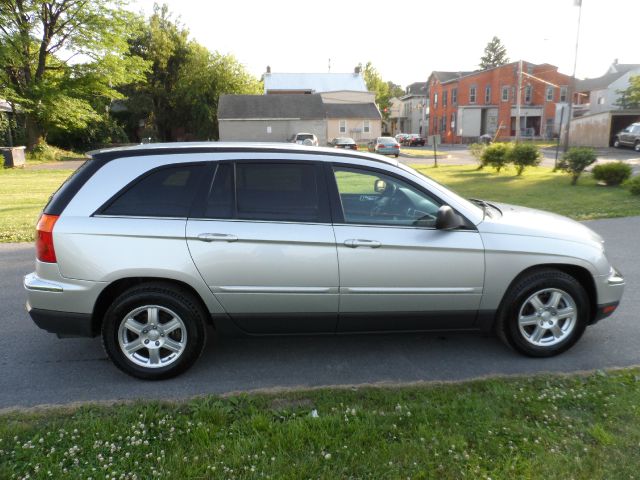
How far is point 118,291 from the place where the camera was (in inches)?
155

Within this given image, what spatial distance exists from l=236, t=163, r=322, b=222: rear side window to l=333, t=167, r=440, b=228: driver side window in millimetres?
240

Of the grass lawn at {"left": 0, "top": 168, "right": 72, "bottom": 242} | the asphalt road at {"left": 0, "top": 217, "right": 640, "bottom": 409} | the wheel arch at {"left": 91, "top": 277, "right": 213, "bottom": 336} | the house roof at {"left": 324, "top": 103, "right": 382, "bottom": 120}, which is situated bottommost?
the asphalt road at {"left": 0, "top": 217, "right": 640, "bottom": 409}

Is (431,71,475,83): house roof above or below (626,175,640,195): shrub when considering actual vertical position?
above

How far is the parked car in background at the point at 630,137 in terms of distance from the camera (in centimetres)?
3697

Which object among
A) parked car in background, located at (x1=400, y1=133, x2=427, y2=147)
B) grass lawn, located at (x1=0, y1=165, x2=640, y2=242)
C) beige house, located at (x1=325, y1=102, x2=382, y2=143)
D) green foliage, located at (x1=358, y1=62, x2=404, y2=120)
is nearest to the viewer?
grass lawn, located at (x1=0, y1=165, x2=640, y2=242)

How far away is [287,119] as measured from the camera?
53094mm

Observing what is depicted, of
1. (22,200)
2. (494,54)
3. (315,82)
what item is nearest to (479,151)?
(22,200)

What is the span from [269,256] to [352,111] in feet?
201

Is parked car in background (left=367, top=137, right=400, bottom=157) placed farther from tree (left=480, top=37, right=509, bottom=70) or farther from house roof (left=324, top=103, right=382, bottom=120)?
tree (left=480, top=37, right=509, bottom=70)

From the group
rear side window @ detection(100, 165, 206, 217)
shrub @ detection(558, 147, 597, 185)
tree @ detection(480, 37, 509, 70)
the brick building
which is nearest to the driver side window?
rear side window @ detection(100, 165, 206, 217)

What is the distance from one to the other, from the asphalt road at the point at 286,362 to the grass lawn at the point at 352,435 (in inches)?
12.3

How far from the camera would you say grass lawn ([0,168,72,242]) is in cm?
963

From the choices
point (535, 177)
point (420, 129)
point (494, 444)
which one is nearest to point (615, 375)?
point (494, 444)

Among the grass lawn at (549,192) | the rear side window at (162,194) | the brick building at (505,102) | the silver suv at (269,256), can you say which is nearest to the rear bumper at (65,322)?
the silver suv at (269,256)
